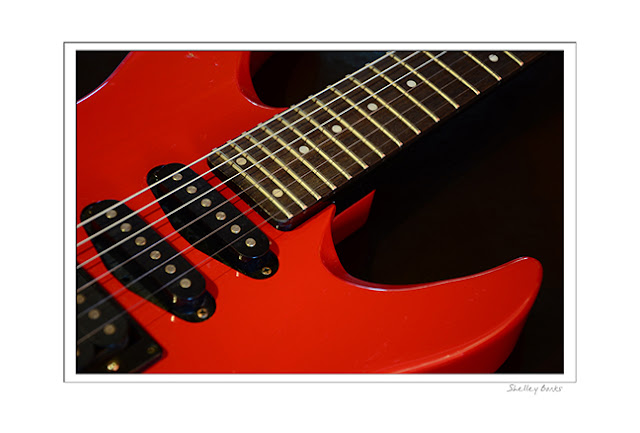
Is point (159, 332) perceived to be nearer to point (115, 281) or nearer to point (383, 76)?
point (115, 281)

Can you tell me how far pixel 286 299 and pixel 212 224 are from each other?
5.0 inches

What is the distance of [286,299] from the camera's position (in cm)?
71

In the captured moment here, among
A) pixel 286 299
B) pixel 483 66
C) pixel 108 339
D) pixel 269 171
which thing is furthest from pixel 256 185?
pixel 483 66

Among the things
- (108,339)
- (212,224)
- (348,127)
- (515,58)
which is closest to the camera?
(108,339)

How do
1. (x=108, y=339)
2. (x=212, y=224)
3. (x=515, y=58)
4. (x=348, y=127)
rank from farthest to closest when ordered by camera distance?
(x=515, y=58) < (x=348, y=127) < (x=212, y=224) < (x=108, y=339)

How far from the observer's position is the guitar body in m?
0.67

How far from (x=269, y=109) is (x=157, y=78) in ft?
0.55

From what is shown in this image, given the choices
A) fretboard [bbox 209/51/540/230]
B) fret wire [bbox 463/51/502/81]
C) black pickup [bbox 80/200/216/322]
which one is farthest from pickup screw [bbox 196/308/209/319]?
fret wire [bbox 463/51/502/81]

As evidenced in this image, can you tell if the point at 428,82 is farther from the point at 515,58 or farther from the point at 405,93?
the point at 515,58

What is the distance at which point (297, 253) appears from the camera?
753 mm
